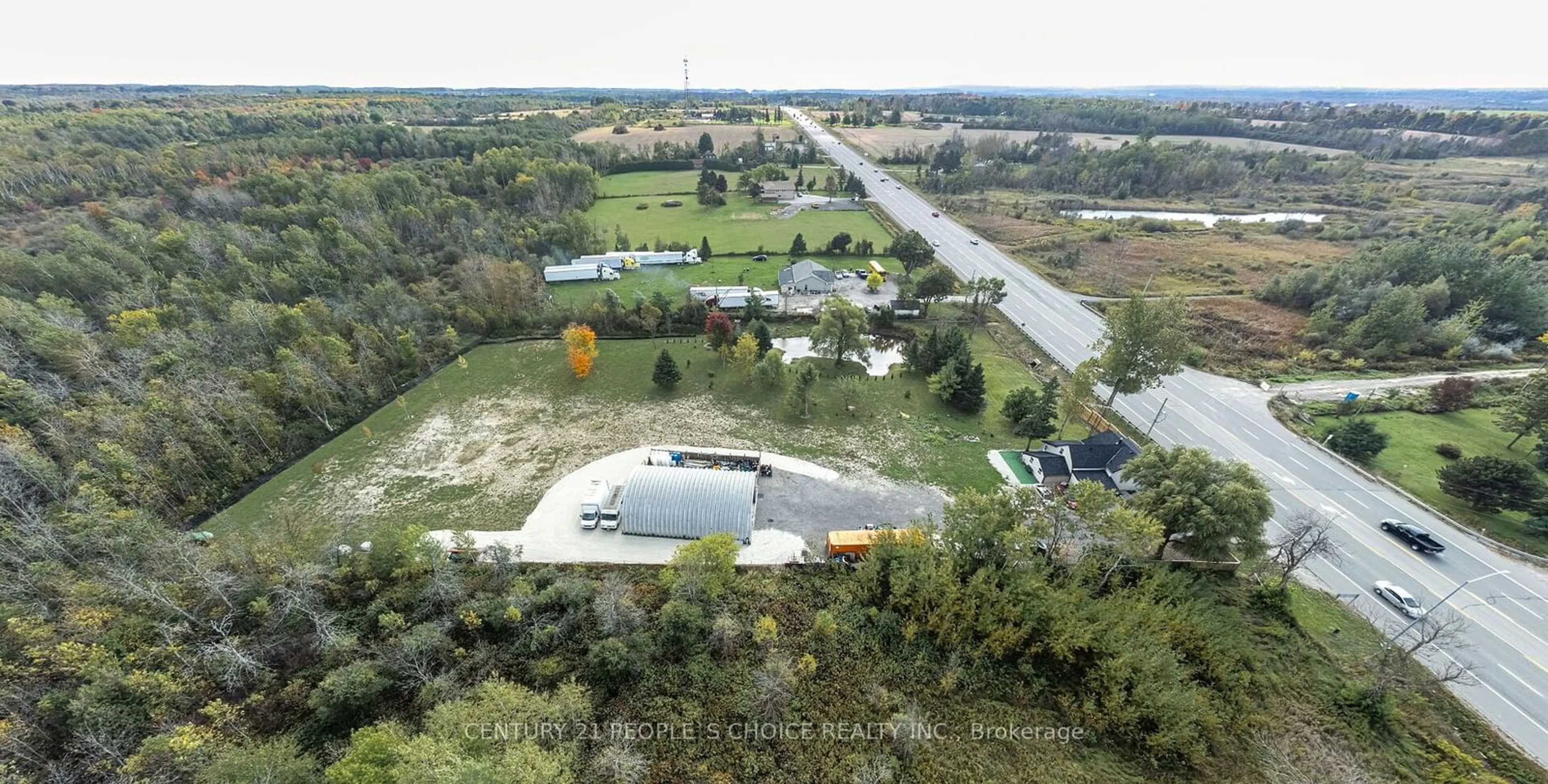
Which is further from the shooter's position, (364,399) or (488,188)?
(488,188)

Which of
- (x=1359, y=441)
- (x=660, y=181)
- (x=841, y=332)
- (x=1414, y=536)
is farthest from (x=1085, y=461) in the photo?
(x=660, y=181)

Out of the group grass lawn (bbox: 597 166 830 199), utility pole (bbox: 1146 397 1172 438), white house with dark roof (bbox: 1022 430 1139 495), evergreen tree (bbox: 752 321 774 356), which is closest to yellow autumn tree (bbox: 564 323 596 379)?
evergreen tree (bbox: 752 321 774 356)

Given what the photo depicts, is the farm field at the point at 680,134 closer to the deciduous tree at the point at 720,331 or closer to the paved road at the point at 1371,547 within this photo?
the deciduous tree at the point at 720,331

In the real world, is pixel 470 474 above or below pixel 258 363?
below

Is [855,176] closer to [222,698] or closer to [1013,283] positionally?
[1013,283]

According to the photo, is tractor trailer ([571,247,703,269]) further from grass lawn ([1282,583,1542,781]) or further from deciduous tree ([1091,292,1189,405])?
grass lawn ([1282,583,1542,781])

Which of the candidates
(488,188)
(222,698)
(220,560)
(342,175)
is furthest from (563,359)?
(342,175)
